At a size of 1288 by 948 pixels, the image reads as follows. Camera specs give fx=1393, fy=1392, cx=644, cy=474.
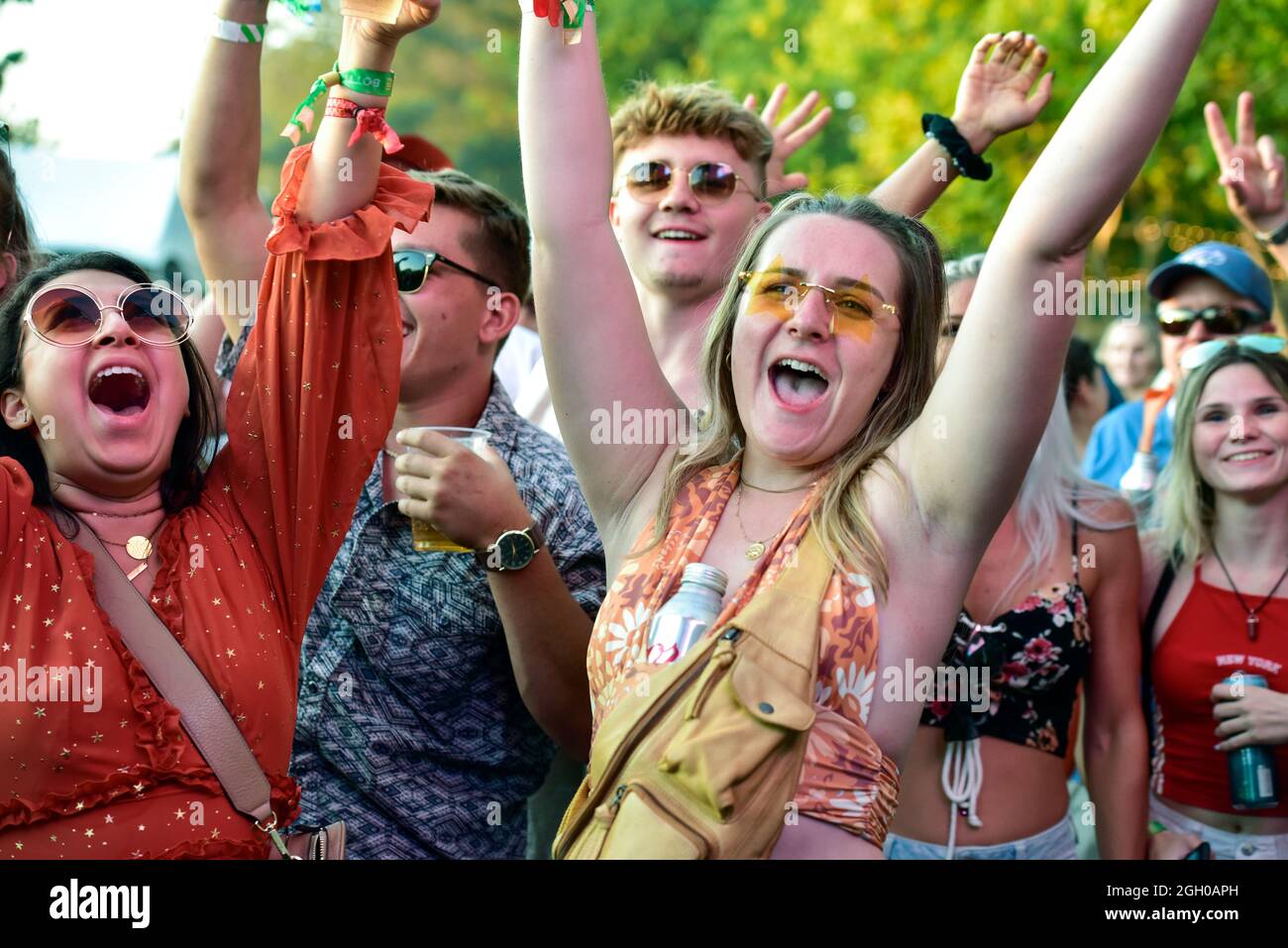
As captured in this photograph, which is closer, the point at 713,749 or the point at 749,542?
the point at 713,749

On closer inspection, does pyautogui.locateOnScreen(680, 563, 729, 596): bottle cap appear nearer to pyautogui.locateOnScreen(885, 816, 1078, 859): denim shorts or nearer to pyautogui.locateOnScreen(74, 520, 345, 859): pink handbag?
pyautogui.locateOnScreen(74, 520, 345, 859): pink handbag

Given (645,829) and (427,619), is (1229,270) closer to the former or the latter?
(427,619)

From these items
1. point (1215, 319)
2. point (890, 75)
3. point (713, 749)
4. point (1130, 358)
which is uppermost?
point (890, 75)

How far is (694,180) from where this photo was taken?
3.81 m

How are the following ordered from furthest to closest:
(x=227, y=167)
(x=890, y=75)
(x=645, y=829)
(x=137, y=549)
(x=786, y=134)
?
(x=890, y=75)
(x=786, y=134)
(x=227, y=167)
(x=137, y=549)
(x=645, y=829)

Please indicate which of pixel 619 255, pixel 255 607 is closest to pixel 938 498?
pixel 619 255

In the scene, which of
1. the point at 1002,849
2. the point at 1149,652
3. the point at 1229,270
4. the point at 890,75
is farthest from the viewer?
the point at 890,75

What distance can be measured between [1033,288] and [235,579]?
4.66 ft

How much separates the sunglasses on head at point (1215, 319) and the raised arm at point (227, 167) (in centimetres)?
329

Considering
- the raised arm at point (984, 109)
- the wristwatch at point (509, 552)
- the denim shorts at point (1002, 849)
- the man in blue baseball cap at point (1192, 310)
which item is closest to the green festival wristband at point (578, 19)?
the wristwatch at point (509, 552)

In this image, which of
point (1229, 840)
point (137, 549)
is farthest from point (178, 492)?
point (1229, 840)

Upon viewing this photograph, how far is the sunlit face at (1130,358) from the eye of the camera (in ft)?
25.0

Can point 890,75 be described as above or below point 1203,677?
above
